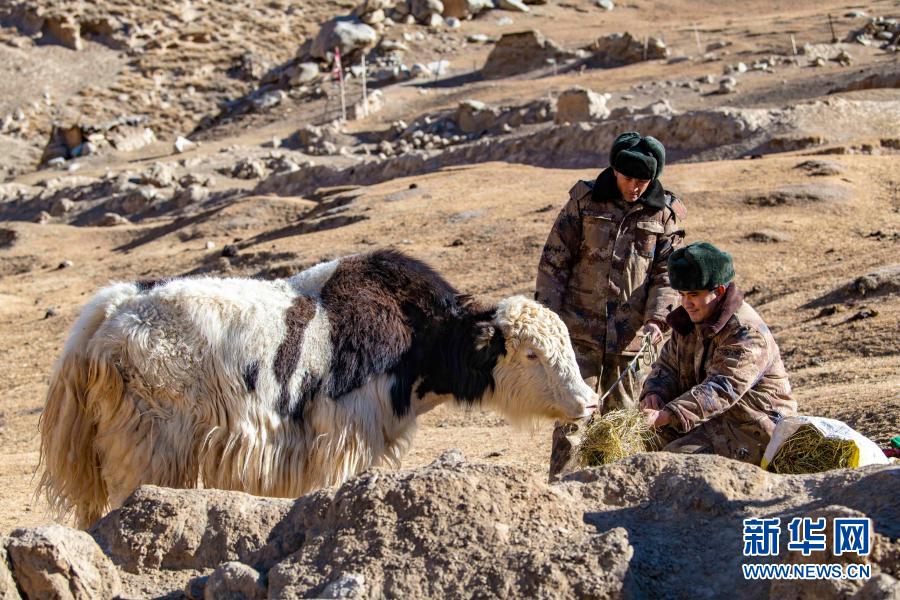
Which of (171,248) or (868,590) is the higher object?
(868,590)

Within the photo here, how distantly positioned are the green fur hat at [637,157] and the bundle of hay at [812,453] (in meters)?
1.56

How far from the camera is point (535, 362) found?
213 inches

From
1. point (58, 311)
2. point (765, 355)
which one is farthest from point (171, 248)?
point (765, 355)

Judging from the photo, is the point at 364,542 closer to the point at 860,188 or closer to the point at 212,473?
the point at 212,473

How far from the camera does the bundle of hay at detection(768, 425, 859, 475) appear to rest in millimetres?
4234

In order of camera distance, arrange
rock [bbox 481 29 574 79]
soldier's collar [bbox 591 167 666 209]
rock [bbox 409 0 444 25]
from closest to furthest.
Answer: soldier's collar [bbox 591 167 666 209] < rock [bbox 481 29 574 79] < rock [bbox 409 0 444 25]

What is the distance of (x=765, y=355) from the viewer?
15.4 feet


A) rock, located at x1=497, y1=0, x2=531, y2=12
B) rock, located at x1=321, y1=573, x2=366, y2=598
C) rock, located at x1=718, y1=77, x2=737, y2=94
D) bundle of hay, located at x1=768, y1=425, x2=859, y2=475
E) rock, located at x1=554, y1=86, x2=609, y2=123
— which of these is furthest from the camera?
rock, located at x1=497, y1=0, x2=531, y2=12

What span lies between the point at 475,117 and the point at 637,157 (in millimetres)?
21157

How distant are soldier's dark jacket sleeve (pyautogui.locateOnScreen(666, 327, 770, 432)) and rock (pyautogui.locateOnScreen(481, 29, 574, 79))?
28.6 metres

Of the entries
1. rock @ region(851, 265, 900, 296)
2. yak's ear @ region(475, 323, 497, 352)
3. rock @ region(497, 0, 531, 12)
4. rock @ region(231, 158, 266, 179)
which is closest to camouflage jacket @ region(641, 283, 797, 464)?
yak's ear @ region(475, 323, 497, 352)

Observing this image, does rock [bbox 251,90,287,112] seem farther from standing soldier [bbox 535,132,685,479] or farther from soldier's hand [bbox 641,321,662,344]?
soldier's hand [bbox 641,321,662,344]

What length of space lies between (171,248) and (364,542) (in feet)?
52.1

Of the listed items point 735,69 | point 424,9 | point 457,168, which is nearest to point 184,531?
point 457,168
